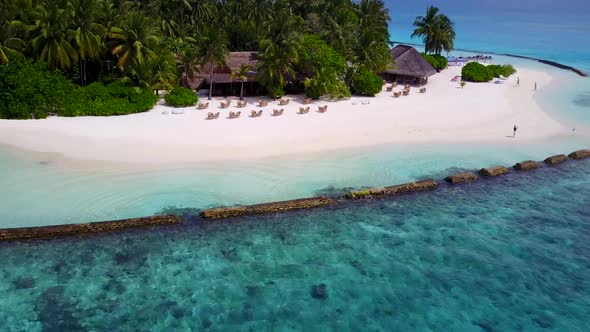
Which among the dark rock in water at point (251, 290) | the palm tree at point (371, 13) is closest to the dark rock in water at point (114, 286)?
the dark rock in water at point (251, 290)

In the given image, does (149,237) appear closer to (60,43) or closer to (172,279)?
(172,279)

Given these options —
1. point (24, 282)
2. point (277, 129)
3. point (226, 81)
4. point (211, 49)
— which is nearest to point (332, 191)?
point (277, 129)

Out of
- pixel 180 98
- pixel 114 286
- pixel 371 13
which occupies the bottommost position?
pixel 114 286

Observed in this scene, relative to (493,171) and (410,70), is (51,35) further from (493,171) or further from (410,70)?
(410,70)

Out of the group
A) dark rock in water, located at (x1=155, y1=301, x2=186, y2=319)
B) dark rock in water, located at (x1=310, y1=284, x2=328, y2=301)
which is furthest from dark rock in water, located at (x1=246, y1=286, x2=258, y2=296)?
dark rock in water, located at (x1=155, y1=301, x2=186, y2=319)

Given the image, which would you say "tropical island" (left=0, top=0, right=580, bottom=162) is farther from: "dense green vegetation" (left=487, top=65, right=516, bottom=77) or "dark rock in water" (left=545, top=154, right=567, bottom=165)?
"dense green vegetation" (left=487, top=65, right=516, bottom=77)

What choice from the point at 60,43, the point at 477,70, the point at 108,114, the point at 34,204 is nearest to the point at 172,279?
the point at 34,204

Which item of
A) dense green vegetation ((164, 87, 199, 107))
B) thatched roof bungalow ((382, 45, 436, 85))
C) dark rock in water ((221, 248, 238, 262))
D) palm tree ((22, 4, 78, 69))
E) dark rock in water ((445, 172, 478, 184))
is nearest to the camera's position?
dark rock in water ((221, 248, 238, 262))
